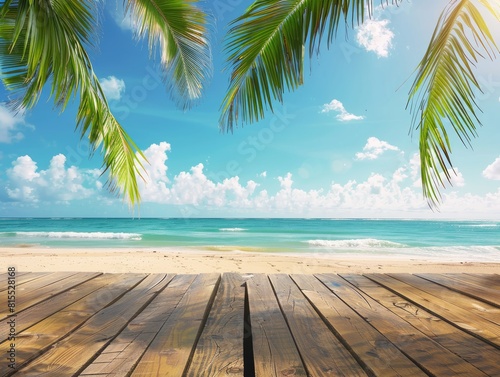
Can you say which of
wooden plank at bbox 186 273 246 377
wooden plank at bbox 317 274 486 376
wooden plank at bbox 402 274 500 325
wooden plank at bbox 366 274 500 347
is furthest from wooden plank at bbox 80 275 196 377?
wooden plank at bbox 402 274 500 325

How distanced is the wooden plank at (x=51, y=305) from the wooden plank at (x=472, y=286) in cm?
267

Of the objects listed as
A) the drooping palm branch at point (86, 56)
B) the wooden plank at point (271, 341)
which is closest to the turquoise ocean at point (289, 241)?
the drooping palm branch at point (86, 56)

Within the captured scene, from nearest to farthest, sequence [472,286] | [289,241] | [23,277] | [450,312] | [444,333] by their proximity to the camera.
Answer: [444,333] < [450,312] < [472,286] < [23,277] < [289,241]

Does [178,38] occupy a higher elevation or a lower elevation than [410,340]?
higher

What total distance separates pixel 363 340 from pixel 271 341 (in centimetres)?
42

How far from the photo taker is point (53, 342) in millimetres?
1633

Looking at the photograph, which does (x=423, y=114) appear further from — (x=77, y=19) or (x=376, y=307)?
(x=77, y=19)

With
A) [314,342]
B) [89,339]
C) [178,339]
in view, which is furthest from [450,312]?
[89,339]

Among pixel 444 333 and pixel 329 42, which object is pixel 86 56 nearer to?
pixel 329 42

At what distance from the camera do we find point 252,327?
1.83 meters

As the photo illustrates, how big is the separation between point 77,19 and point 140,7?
99 centimetres

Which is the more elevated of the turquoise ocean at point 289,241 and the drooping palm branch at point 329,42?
the drooping palm branch at point 329,42

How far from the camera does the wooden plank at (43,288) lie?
2297mm

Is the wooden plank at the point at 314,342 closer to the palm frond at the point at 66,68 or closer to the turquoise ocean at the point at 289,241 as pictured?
the palm frond at the point at 66,68
